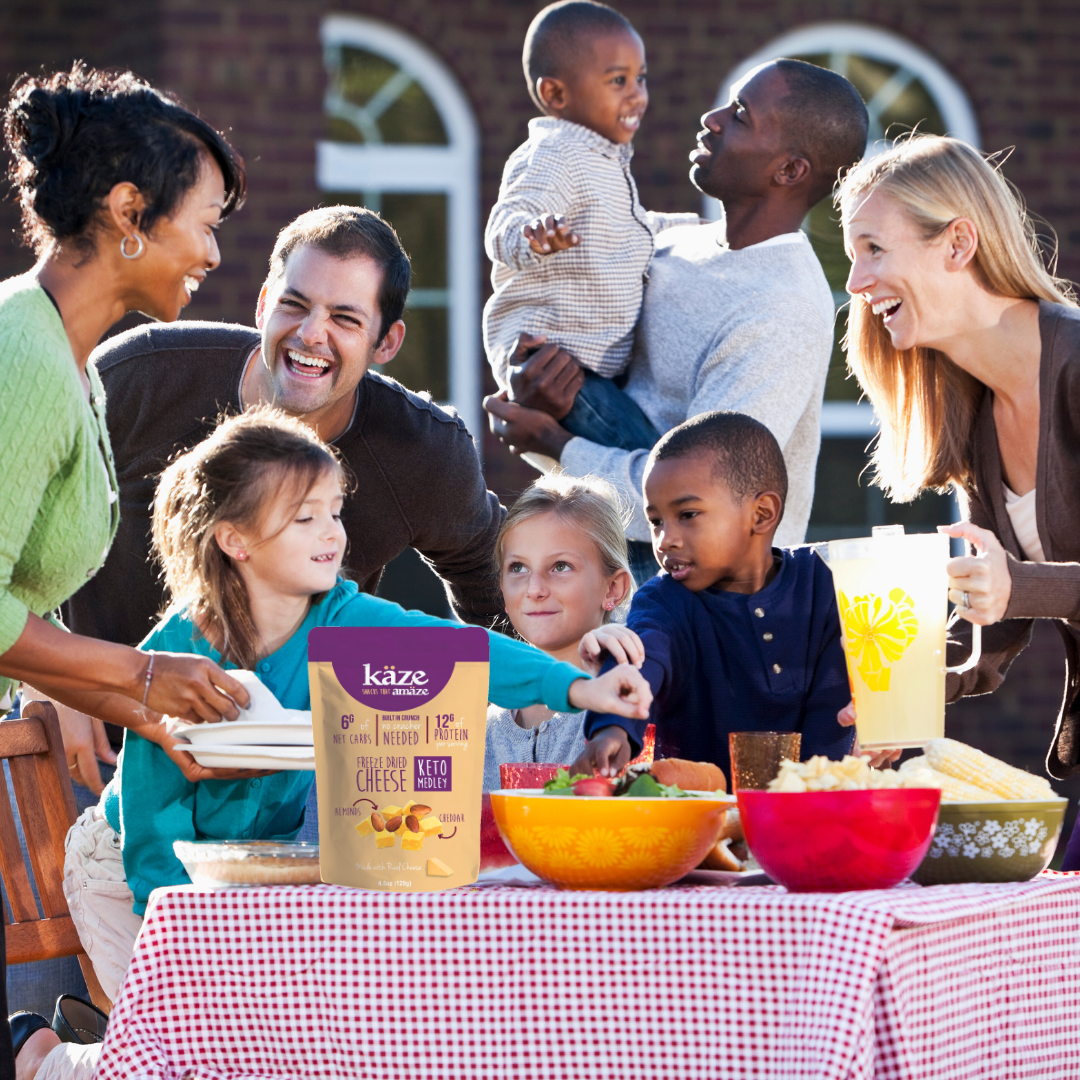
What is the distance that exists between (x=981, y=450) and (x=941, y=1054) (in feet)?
4.87

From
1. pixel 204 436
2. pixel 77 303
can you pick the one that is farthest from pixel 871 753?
pixel 204 436

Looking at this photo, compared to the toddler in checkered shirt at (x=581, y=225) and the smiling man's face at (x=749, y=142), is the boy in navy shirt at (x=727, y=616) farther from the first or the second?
the smiling man's face at (x=749, y=142)

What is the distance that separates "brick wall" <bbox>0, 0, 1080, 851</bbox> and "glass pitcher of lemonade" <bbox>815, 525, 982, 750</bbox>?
412cm

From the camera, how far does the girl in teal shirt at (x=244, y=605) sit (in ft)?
6.95

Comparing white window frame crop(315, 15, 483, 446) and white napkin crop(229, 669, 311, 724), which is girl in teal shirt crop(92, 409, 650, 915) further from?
white window frame crop(315, 15, 483, 446)

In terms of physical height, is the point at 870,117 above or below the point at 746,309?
above

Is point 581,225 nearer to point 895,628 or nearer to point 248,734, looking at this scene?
point 895,628

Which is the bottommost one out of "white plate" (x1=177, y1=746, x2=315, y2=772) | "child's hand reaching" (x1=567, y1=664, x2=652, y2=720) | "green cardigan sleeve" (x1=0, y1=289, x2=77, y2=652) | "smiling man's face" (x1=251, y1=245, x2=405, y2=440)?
"white plate" (x1=177, y1=746, x2=315, y2=772)

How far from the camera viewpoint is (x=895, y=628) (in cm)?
183

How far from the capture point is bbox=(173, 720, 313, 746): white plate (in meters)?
1.77

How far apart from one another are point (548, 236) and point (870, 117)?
3.61m

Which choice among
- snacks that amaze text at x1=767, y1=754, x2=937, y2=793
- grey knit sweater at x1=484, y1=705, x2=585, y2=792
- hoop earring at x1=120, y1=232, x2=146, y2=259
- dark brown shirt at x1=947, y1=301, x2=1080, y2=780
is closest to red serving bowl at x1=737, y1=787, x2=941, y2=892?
snacks that amaze text at x1=767, y1=754, x2=937, y2=793

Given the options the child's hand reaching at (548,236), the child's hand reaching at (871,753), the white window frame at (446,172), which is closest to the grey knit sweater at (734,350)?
the child's hand reaching at (548,236)

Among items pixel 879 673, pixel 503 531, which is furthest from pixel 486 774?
pixel 879 673
